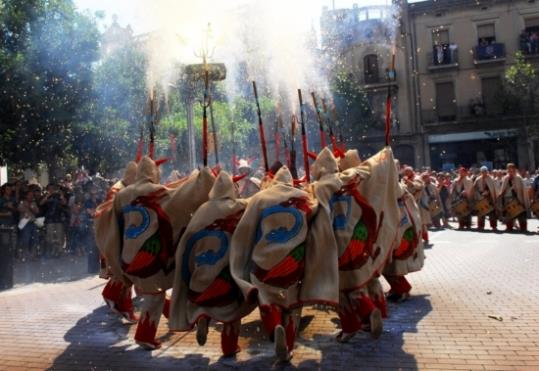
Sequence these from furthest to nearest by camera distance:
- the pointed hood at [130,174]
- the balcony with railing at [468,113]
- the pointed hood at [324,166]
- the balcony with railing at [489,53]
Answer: the balcony with railing at [489,53] → the balcony with railing at [468,113] → the pointed hood at [130,174] → the pointed hood at [324,166]

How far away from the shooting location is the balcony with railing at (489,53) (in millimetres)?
29469

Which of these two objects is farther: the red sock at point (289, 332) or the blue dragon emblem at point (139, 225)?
the blue dragon emblem at point (139, 225)

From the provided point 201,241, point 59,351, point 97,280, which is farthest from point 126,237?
point 97,280

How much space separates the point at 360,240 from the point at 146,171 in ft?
6.46

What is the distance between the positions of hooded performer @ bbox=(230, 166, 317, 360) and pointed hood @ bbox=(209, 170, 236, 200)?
0.23 meters

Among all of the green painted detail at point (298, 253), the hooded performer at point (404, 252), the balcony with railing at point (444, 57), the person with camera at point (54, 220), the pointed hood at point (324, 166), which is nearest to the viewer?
the green painted detail at point (298, 253)

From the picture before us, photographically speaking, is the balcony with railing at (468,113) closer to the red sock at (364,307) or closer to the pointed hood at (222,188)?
the red sock at (364,307)

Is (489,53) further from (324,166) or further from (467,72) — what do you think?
(324,166)

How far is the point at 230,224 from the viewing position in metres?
4.44

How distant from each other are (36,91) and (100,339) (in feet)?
30.4

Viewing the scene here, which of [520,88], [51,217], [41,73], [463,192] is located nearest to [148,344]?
[51,217]

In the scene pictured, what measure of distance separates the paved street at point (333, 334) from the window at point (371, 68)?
23.4m

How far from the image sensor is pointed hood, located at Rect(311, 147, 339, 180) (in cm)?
498

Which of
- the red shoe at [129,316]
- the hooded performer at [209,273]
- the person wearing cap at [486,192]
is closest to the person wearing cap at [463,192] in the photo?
the person wearing cap at [486,192]
